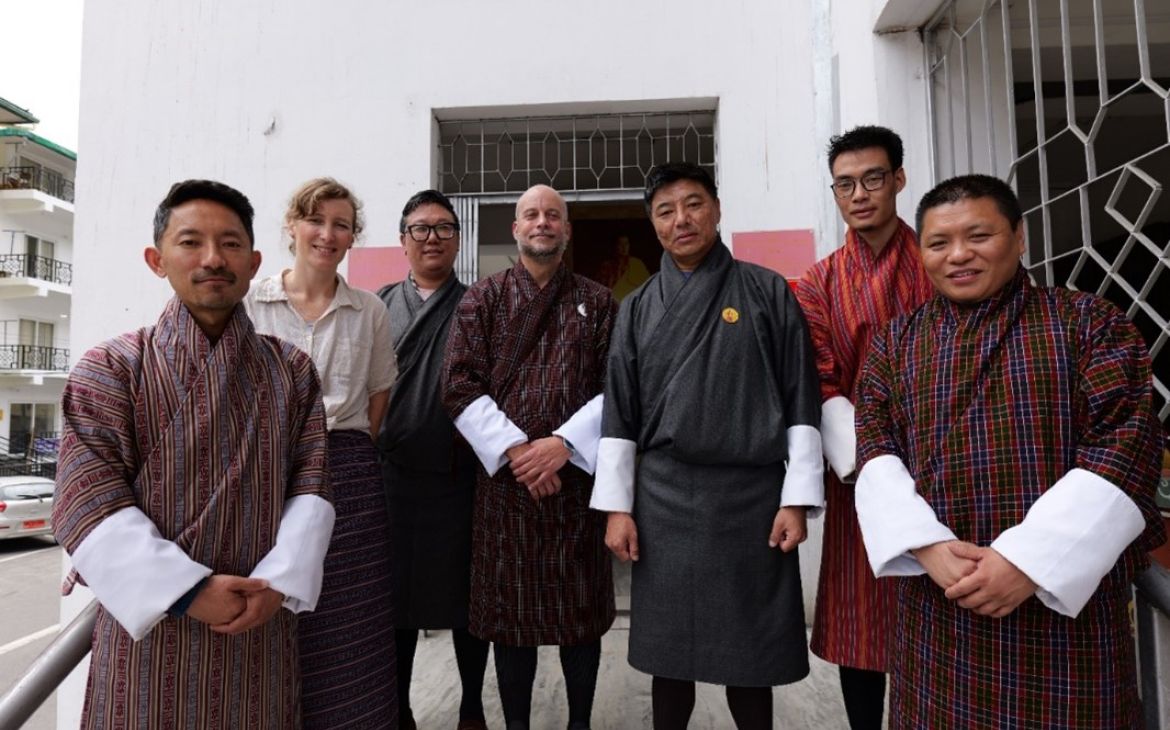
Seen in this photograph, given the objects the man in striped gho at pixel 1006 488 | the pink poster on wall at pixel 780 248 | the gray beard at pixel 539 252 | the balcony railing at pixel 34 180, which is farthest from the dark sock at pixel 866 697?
the balcony railing at pixel 34 180

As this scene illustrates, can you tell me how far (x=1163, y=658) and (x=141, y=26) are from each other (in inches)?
207

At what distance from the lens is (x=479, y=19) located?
3.89 meters

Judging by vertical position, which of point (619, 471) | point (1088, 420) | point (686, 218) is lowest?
point (619, 471)

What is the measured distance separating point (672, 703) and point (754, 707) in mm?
206

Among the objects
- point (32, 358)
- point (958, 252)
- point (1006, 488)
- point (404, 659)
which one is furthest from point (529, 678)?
point (32, 358)

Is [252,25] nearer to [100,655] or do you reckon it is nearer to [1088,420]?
[100,655]

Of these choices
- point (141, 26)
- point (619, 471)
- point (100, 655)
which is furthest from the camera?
point (141, 26)

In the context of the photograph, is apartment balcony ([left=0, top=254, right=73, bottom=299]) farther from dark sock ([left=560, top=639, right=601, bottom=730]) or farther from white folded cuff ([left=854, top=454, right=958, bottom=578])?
white folded cuff ([left=854, top=454, right=958, bottom=578])

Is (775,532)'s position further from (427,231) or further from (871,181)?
(427,231)

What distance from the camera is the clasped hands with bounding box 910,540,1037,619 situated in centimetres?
123

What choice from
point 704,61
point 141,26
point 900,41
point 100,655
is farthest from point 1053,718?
point 141,26

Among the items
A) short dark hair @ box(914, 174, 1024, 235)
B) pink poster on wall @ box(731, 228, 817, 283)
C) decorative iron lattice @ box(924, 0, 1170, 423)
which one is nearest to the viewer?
short dark hair @ box(914, 174, 1024, 235)

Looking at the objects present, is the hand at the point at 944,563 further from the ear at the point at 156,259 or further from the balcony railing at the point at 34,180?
the balcony railing at the point at 34,180

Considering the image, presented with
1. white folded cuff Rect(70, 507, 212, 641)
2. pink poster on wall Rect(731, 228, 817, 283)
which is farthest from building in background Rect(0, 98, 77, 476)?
white folded cuff Rect(70, 507, 212, 641)
